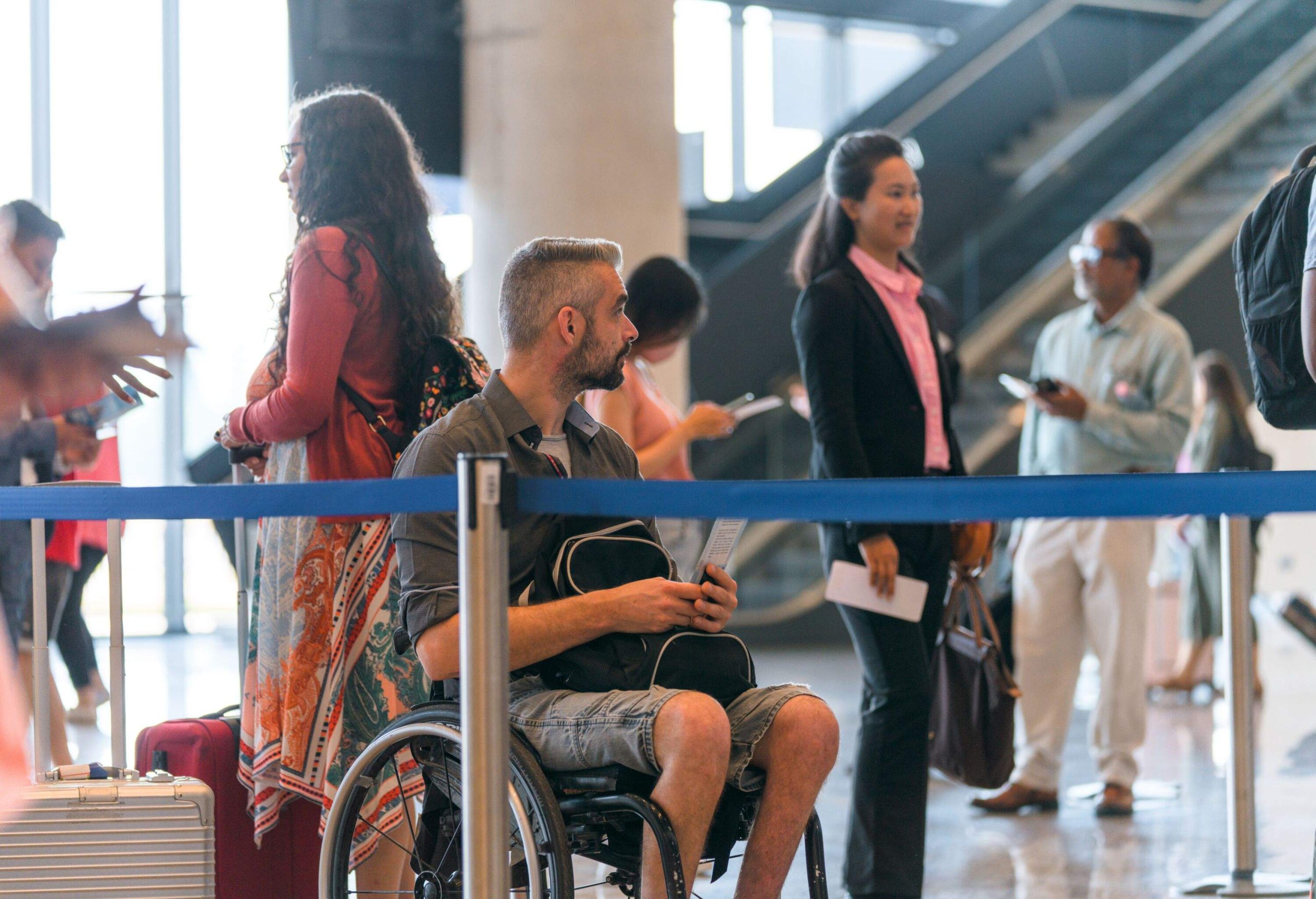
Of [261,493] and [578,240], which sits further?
[578,240]

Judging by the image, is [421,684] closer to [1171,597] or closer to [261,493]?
[261,493]

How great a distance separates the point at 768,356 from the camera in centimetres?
1083

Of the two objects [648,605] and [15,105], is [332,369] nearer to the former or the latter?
[648,605]

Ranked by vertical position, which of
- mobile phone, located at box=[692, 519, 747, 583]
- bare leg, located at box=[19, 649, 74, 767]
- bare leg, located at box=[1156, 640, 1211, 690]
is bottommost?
bare leg, located at box=[1156, 640, 1211, 690]

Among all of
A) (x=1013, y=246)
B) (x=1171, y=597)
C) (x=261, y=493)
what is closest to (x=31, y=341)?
(x=261, y=493)

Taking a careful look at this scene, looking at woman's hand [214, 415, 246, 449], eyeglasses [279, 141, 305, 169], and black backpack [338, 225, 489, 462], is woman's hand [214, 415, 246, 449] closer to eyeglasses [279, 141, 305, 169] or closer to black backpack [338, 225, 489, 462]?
black backpack [338, 225, 489, 462]

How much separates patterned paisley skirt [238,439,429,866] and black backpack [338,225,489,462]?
6.3 inches

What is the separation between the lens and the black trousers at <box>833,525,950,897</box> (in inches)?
127

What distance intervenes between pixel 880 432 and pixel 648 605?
1189 mm

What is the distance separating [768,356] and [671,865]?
8.87m

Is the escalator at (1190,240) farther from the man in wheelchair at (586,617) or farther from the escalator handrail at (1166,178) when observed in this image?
the man in wheelchair at (586,617)

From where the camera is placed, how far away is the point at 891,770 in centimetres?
325

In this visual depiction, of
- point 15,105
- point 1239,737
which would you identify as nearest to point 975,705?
point 1239,737

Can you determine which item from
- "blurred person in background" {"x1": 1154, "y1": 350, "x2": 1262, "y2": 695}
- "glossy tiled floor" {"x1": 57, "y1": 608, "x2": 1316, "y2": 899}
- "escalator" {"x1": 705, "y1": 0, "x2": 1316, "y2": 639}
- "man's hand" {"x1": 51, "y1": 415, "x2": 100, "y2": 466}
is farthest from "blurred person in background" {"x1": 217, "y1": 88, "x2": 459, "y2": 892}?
"escalator" {"x1": 705, "y1": 0, "x2": 1316, "y2": 639}
